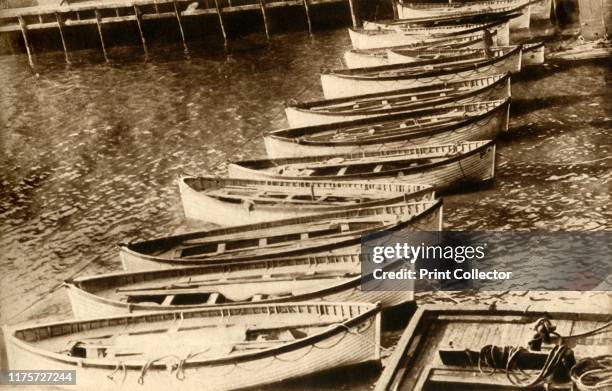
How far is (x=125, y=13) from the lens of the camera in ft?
148

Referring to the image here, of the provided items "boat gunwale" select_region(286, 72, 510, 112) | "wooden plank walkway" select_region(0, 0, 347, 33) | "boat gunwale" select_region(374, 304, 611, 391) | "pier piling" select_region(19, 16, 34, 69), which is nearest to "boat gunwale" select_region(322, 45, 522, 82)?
"boat gunwale" select_region(286, 72, 510, 112)

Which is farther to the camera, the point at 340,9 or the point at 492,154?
the point at 340,9

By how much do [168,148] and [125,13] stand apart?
2219cm

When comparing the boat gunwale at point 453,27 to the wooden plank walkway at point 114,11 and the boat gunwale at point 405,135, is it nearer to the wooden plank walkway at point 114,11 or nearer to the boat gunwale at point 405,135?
the wooden plank walkway at point 114,11

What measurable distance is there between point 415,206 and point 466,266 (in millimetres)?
1945

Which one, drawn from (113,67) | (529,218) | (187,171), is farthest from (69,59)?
(529,218)

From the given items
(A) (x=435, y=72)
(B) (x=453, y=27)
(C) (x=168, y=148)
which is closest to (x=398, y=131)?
(A) (x=435, y=72)

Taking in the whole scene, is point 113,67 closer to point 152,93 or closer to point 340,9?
point 152,93

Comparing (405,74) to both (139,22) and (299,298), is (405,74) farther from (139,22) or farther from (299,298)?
(139,22)

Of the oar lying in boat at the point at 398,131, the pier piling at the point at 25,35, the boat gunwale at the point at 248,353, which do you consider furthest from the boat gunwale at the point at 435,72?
the pier piling at the point at 25,35

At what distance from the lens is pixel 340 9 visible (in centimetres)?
4241

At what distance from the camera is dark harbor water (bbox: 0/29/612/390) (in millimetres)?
18719

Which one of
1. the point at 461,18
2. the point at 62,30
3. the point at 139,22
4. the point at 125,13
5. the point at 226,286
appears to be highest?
the point at 125,13

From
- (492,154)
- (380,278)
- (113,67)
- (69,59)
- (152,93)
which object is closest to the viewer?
(380,278)
